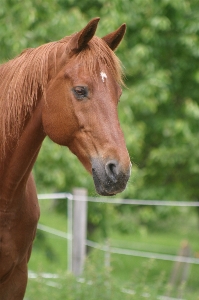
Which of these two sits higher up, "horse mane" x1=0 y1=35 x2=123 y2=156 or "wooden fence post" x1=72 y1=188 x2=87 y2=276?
"horse mane" x1=0 y1=35 x2=123 y2=156

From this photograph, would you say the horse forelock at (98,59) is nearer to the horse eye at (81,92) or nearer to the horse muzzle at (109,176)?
the horse eye at (81,92)

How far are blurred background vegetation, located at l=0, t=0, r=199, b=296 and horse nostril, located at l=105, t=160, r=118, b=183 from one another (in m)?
5.01

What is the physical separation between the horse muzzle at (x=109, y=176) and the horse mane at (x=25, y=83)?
0.51 m

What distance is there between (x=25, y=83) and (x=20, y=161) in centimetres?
43

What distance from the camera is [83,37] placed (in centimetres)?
346

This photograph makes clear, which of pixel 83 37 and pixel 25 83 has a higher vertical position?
pixel 83 37

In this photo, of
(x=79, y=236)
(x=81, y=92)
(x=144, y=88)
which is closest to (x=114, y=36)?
(x=81, y=92)

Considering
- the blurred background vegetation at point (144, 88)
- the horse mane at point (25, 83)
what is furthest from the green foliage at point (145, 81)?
the horse mane at point (25, 83)

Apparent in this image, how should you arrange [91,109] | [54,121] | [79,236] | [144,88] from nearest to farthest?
[91,109] → [54,121] → [79,236] → [144,88]

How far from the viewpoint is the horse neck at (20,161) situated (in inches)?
145

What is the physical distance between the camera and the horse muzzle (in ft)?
10.5

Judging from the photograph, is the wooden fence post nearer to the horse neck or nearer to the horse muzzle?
the horse neck

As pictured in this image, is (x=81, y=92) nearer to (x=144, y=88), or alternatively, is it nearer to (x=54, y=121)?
(x=54, y=121)

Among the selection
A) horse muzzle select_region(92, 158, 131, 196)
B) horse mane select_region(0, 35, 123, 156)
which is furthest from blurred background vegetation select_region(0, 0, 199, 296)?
horse muzzle select_region(92, 158, 131, 196)
